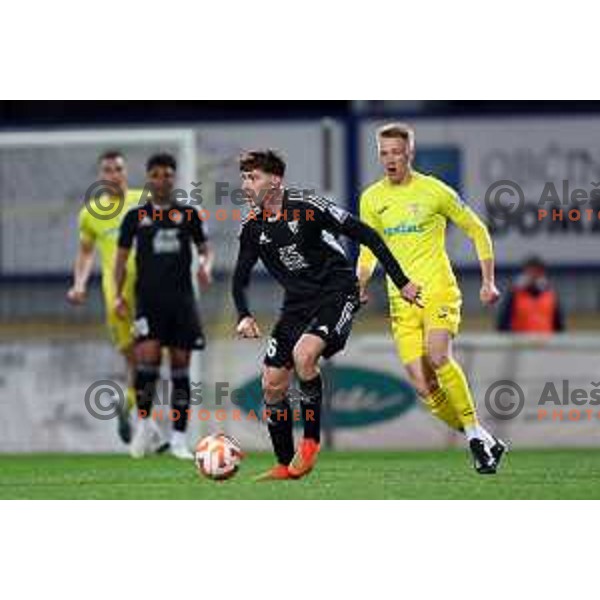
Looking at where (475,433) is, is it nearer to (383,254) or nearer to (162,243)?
(383,254)

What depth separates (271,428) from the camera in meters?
12.6

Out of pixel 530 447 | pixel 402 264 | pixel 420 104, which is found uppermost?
pixel 420 104

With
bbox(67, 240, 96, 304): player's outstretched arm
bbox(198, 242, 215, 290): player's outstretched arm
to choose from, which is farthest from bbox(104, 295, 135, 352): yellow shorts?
bbox(198, 242, 215, 290): player's outstretched arm

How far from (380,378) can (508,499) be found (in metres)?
6.17

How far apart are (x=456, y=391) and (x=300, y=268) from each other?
4.69ft

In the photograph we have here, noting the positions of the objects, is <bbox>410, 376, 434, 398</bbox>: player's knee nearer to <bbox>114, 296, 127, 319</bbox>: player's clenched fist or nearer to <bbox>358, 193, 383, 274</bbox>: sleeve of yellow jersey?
<bbox>358, 193, 383, 274</bbox>: sleeve of yellow jersey

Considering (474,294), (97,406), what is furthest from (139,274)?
(474,294)

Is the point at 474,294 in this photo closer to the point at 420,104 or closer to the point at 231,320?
the point at 420,104

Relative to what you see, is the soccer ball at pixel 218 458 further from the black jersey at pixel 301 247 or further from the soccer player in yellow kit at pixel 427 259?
the soccer player in yellow kit at pixel 427 259

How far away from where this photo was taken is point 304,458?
12570 millimetres

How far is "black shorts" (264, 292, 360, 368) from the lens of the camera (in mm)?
12195

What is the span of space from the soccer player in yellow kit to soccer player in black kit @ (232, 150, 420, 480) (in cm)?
57

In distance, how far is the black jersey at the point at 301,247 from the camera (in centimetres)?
1218

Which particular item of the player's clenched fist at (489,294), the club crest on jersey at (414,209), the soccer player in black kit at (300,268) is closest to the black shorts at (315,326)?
the soccer player in black kit at (300,268)
